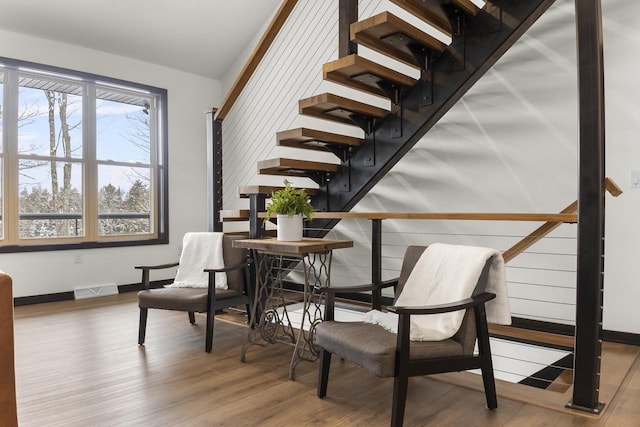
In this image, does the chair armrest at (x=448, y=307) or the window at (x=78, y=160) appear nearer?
the chair armrest at (x=448, y=307)

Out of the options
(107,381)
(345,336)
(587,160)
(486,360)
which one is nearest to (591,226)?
(587,160)

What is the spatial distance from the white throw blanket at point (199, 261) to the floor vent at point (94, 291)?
208 cm

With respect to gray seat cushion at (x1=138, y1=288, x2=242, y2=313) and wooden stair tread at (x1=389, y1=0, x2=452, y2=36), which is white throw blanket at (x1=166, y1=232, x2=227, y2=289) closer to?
gray seat cushion at (x1=138, y1=288, x2=242, y2=313)

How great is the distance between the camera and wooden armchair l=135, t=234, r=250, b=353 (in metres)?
3.21

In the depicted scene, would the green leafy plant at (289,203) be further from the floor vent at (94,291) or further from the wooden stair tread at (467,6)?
the floor vent at (94,291)

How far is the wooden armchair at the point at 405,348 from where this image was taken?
78.2 inches

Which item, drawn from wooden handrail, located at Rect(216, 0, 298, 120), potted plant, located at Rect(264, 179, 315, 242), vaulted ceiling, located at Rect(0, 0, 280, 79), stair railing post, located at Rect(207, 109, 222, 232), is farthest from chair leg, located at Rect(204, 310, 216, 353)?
vaulted ceiling, located at Rect(0, 0, 280, 79)

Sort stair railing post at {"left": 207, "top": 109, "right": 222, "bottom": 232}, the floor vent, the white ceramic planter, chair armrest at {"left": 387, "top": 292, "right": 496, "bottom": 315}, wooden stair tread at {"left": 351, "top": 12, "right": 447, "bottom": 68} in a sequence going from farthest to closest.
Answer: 1. the floor vent
2. stair railing post at {"left": 207, "top": 109, "right": 222, "bottom": 232}
3. the white ceramic planter
4. wooden stair tread at {"left": 351, "top": 12, "right": 447, "bottom": 68}
5. chair armrest at {"left": 387, "top": 292, "right": 496, "bottom": 315}

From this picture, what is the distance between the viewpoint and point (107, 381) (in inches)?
105

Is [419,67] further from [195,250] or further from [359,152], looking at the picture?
[195,250]

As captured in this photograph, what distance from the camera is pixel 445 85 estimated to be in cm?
315

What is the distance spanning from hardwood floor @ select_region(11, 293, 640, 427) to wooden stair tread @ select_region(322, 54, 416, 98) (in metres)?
1.85

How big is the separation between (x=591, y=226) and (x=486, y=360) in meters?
0.82

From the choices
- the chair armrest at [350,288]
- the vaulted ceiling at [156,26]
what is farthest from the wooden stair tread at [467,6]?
the vaulted ceiling at [156,26]
